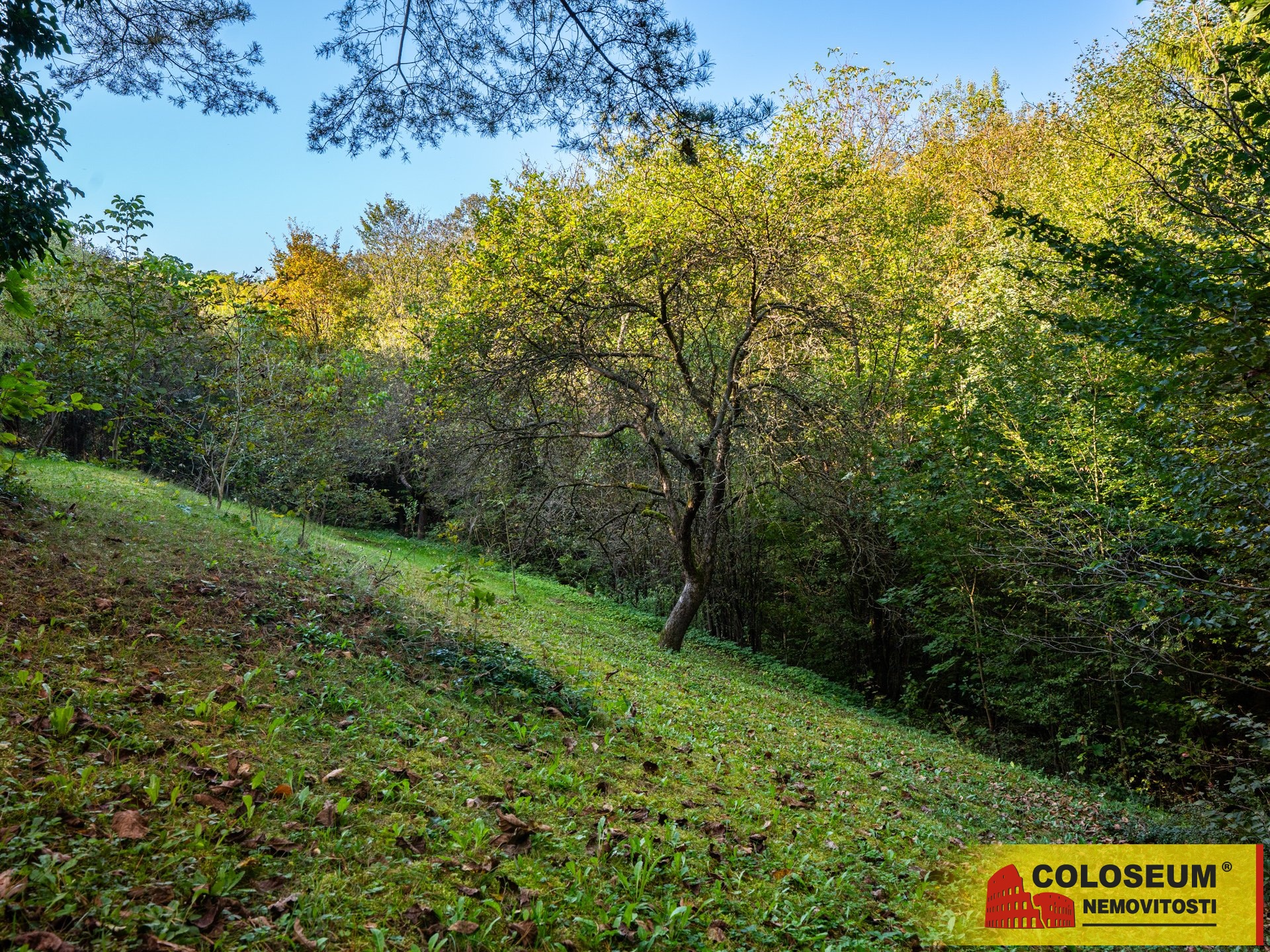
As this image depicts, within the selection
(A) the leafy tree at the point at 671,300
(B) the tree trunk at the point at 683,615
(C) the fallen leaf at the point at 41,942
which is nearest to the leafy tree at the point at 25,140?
(C) the fallen leaf at the point at 41,942

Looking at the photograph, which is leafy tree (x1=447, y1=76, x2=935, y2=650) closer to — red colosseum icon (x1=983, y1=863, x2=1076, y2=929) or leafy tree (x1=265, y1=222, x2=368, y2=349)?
red colosseum icon (x1=983, y1=863, x2=1076, y2=929)

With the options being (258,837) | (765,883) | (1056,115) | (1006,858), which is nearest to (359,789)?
(258,837)

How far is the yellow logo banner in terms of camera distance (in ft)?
12.4

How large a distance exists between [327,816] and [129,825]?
0.77 m

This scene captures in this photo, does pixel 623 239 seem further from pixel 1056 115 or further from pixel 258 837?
pixel 1056 115

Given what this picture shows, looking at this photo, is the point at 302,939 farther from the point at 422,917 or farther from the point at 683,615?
the point at 683,615

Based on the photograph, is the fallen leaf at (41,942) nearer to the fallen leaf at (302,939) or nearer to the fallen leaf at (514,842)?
the fallen leaf at (302,939)

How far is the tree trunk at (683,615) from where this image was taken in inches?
504

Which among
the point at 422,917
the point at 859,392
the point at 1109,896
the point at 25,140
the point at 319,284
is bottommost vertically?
the point at 422,917

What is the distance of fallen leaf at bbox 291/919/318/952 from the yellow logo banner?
9.69 ft

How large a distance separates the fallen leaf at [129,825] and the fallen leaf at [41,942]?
0.53 m

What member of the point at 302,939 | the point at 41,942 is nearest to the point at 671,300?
the point at 302,939

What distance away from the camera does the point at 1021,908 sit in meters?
3.93

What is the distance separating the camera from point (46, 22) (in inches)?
174
